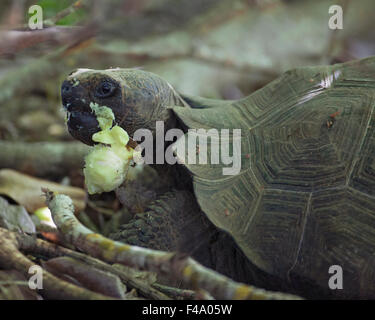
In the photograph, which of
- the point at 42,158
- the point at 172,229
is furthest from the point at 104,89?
the point at 42,158

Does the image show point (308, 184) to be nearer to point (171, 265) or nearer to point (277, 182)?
point (277, 182)

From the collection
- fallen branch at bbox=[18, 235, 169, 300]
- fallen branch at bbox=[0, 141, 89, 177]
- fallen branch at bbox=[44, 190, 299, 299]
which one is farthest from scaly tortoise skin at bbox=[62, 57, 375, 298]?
fallen branch at bbox=[0, 141, 89, 177]

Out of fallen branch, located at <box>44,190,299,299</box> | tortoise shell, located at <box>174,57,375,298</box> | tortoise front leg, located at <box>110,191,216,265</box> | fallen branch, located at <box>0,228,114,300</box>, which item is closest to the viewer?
fallen branch, located at <box>44,190,299,299</box>

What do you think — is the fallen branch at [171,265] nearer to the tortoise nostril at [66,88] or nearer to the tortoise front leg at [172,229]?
the tortoise front leg at [172,229]

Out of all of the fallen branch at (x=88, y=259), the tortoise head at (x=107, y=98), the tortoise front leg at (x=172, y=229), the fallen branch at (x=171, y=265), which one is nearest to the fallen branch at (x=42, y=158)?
the tortoise head at (x=107, y=98)

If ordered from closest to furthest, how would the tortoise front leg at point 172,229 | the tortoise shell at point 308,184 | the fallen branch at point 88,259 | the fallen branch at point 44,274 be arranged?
the fallen branch at point 44,274 → the fallen branch at point 88,259 → the tortoise shell at point 308,184 → the tortoise front leg at point 172,229

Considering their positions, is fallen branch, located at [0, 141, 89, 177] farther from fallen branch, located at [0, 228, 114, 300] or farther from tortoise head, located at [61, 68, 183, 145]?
fallen branch, located at [0, 228, 114, 300]

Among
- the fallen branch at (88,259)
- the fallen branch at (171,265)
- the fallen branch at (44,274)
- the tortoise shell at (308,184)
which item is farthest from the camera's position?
the tortoise shell at (308,184)

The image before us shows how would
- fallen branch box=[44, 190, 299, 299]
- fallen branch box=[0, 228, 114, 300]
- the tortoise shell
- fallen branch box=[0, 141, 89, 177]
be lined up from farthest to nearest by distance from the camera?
fallen branch box=[0, 141, 89, 177] < the tortoise shell < fallen branch box=[0, 228, 114, 300] < fallen branch box=[44, 190, 299, 299]
